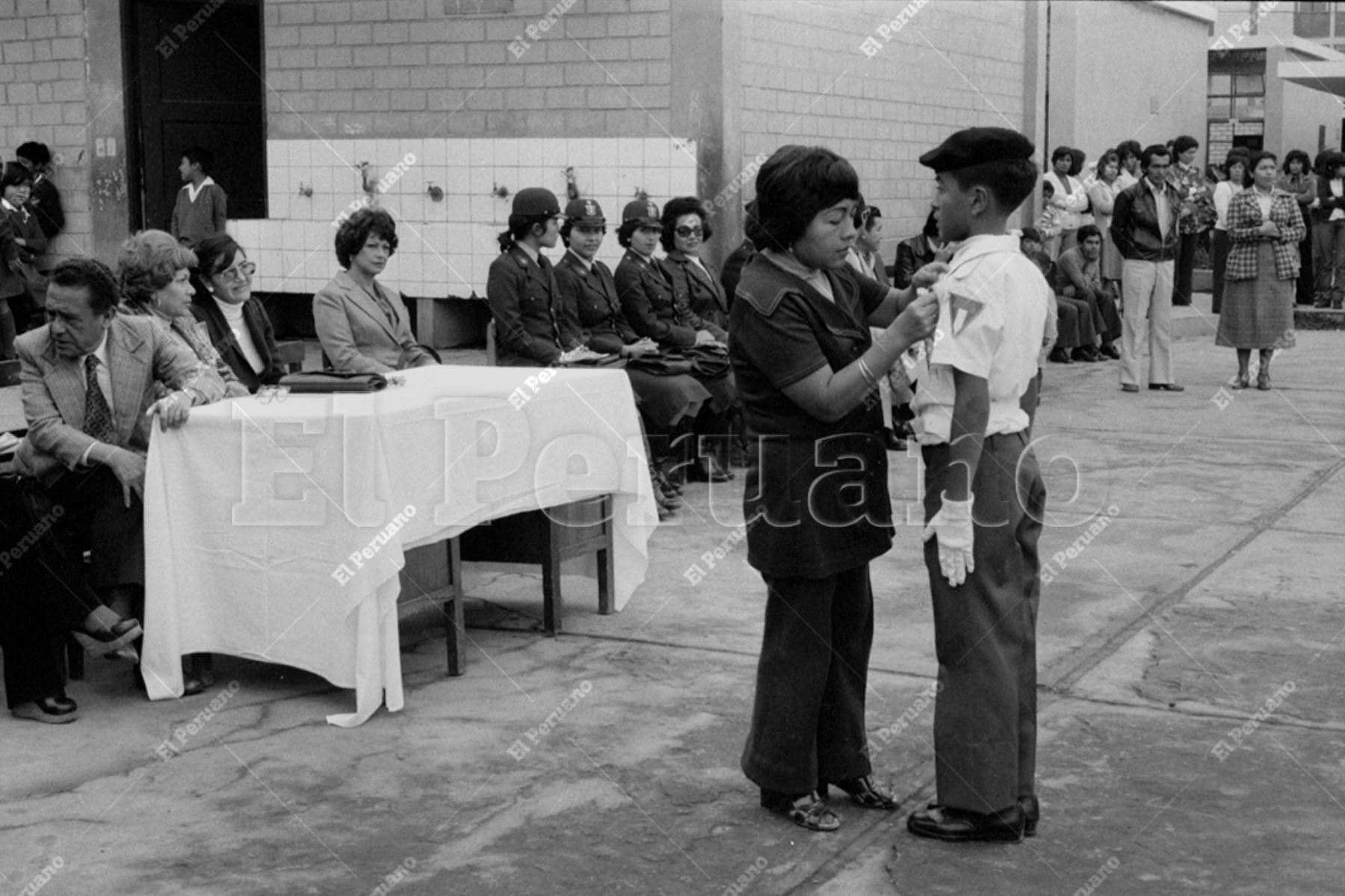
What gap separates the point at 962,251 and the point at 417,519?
198 centimetres

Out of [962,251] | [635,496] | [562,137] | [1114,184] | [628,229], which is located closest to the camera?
[962,251]


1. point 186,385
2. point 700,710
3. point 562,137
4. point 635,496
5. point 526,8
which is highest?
point 526,8

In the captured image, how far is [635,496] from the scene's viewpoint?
20.8 ft

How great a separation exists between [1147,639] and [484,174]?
806cm

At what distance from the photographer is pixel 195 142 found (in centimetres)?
1463

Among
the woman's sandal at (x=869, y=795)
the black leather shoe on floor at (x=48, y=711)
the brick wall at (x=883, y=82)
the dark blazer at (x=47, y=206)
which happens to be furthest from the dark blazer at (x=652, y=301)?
the dark blazer at (x=47, y=206)

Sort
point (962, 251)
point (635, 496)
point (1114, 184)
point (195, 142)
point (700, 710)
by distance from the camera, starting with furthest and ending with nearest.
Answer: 1. point (1114, 184)
2. point (195, 142)
3. point (635, 496)
4. point (700, 710)
5. point (962, 251)

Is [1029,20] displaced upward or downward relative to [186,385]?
upward

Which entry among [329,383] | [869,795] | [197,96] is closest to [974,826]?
[869,795]

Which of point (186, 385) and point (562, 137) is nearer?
point (186, 385)

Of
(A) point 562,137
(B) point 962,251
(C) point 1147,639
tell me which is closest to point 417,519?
(B) point 962,251

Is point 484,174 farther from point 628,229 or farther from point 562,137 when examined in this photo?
point 628,229

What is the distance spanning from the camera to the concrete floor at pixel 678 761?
12.8 ft

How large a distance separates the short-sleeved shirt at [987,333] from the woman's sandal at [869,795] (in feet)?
2.98
